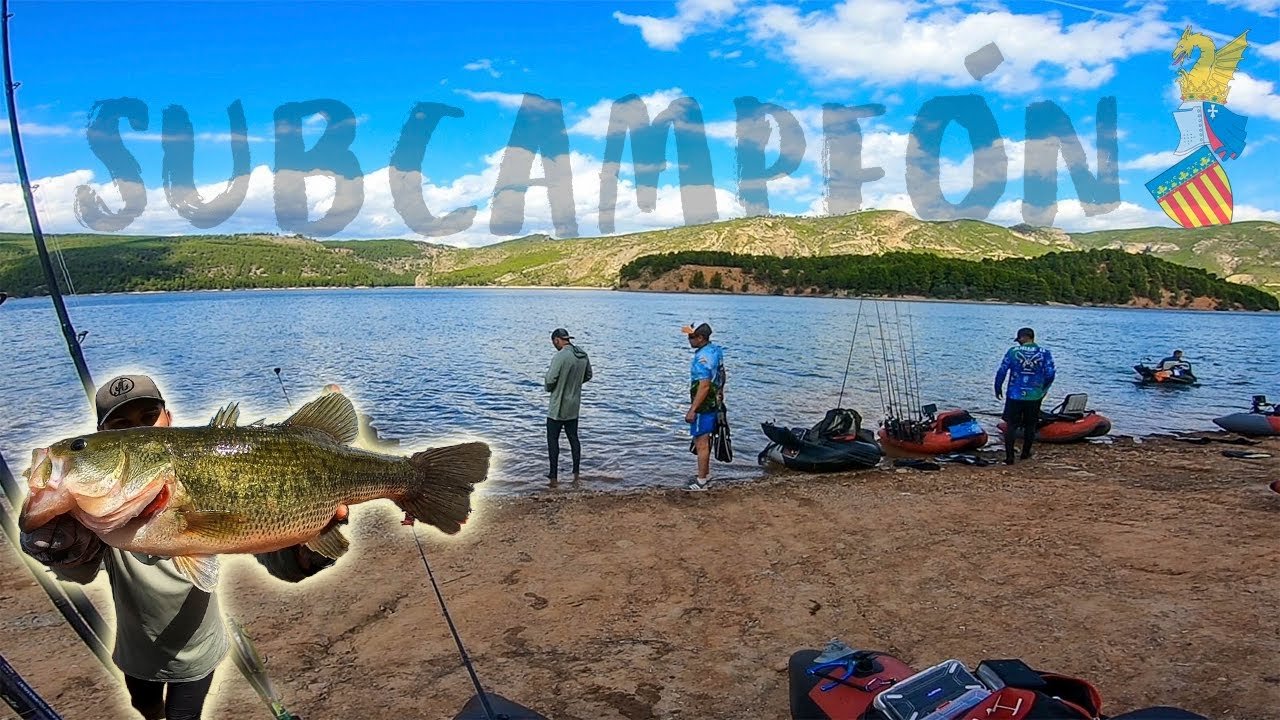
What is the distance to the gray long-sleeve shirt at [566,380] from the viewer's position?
13695 millimetres

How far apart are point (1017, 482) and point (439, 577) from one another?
11.4m

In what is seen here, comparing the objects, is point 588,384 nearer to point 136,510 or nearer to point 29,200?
point 29,200

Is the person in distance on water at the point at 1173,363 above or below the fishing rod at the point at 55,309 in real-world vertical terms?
below

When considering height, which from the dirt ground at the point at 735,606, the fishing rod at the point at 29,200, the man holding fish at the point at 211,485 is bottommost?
the dirt ground at the point at 735,606

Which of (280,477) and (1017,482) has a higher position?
(280,477)

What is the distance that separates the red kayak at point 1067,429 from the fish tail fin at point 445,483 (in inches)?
800

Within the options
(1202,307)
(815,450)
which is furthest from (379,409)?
(1202,307)

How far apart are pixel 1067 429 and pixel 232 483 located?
22261 mm

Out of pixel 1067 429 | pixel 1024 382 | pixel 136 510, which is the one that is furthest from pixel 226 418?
pixel 1067 429

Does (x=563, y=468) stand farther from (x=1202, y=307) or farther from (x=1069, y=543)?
(x=1202, y=307)

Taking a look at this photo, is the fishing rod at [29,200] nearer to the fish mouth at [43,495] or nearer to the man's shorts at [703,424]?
the fish mouth at [43,495]

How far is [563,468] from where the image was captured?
1708 centimetres

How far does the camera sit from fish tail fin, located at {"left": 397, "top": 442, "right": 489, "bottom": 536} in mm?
2451

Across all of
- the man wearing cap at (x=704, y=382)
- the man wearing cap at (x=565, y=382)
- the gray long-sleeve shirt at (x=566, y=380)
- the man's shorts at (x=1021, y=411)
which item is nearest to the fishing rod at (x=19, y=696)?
the man wearing cap at (x=704, y=382)
